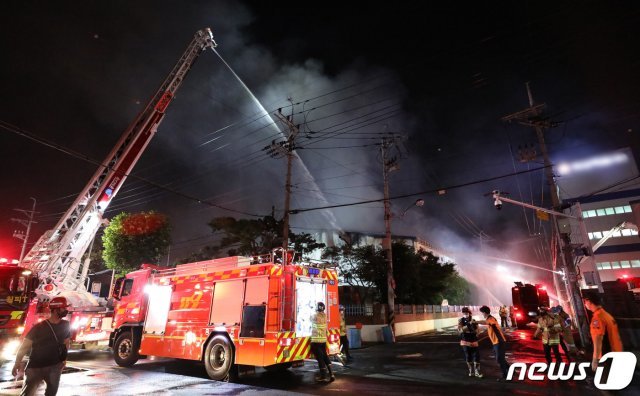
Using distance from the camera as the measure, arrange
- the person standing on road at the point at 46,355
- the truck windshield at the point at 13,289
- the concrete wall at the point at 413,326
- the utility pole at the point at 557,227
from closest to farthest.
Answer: the person standing on road at the point at 46,355 → the truck windshield at the point at 13,289 → the utility pole at the point at 557,227 → the concrete wall at the point at 413,326

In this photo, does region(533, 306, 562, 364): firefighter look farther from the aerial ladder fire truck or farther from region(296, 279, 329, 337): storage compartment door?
the aerial ladder fire truck

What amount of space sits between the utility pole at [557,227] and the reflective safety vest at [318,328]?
10.9 metres

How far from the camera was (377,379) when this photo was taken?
8.62 metres

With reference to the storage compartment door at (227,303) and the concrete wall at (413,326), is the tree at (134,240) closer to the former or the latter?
the concrete wall at (413,326)

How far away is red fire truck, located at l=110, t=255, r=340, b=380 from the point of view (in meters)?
8.48

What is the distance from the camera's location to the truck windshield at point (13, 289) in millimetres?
11756

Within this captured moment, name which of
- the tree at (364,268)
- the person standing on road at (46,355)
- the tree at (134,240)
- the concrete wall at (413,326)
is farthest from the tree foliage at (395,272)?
the person standing on road at (46,355)

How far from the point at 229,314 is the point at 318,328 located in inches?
96.8

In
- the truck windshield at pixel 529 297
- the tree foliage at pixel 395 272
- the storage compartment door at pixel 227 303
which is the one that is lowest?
the storage compartment door at pixel 227 303

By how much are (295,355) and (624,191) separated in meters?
44.0

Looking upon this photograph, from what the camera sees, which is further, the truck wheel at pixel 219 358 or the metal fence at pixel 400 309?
the metal fence at pixel 400 309

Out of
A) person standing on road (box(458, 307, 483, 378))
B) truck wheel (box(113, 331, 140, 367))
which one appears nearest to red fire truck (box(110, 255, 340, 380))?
truck wheel (box(113, 331, 140, 367))

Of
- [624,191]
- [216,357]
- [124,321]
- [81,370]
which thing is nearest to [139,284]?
[124,321]

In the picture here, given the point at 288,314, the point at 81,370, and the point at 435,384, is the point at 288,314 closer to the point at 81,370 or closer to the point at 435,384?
the point at 435,384
